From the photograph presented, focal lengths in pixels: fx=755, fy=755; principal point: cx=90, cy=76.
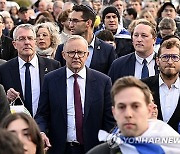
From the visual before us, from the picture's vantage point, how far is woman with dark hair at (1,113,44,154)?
6.48 m

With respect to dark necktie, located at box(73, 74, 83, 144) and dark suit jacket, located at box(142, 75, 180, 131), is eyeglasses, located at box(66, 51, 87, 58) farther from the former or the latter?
dark suit jacket, located at box(142, 75, 180, 131)

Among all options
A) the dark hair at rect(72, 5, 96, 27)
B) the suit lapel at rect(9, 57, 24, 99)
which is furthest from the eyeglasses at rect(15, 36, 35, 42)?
the dark hair at rect(72, 5, 96, 27)

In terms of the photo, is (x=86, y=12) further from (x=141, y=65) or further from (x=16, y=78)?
(x=16, y=78)

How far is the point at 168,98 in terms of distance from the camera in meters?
9.20

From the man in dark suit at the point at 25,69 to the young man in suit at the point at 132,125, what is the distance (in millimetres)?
3696

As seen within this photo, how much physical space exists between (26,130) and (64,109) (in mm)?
2610

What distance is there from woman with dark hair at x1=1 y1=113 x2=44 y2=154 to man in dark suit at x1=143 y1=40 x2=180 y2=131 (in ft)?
9.49

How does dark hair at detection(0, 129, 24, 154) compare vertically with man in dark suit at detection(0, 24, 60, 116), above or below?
above

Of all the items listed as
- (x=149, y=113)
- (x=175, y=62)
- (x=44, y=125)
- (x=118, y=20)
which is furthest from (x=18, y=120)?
(x=118, y=20)

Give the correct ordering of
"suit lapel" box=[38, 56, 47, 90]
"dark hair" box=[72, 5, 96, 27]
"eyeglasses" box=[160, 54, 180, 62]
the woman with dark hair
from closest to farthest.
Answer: the woman with dark hair
"eyeglasses" box=[160, 54, 180, 62]
"suit lapel" box=[38, 56, 47, 90]
"dark hair" box=[72, 5, 96, 27]

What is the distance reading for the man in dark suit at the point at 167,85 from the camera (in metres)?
9.16

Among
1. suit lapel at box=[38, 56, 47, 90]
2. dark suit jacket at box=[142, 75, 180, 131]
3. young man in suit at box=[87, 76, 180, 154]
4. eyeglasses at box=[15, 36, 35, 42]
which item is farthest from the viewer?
eyeglasses at box=[15, 36, 35, 42]

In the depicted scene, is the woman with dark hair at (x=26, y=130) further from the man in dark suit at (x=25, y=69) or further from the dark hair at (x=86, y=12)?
the dark hair at (x=86, y=12)

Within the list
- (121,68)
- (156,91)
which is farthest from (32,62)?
(156,91)
